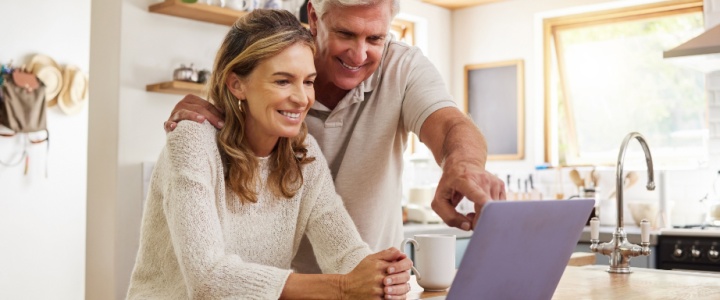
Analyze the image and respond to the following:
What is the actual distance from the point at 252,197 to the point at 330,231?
22 centimetres

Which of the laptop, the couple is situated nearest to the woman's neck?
the couple

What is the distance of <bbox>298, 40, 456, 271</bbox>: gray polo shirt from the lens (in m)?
2.10

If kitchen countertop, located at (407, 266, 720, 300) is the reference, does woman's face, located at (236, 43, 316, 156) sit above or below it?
above

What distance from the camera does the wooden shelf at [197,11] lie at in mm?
3842

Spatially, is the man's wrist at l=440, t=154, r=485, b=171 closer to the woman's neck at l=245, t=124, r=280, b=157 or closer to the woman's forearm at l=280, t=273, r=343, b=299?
the woman's forearm at l=280, t=273, r=343, b=299

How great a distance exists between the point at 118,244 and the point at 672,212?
11.4 ft

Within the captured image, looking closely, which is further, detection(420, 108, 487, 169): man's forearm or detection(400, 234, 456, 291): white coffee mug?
detection(400, 234, 456, 291): white coffee mug

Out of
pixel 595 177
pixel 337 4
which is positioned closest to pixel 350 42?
pixel 337 4

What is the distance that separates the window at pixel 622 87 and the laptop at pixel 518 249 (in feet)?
13.6

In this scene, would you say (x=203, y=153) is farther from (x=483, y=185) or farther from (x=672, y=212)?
(x=672, y=212)

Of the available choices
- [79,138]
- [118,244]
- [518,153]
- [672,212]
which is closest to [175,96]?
[118,244]

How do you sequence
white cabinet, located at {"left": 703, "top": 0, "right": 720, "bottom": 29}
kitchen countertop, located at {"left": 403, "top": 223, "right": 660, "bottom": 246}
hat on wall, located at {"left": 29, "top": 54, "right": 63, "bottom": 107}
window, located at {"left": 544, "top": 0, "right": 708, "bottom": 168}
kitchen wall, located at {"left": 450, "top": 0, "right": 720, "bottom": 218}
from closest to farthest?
1. kitchen countertop, located at {"left": 403, "top": 223, "right": 660, "bottom": 246}
2. white cabinet, located at {"left": 703, "top": 0, "right": 720, "bottom": 29}
3. hat on wall, located at {"left": 29, "top": 54, "right": 63, "bottom": 107}
4. window, located at {"left": 544, "top": 0, "right": 708, "bottom": 168}
5. kitchen wall, located at {"left": 450, "top": 0, "right": 720, "bottom": 218}

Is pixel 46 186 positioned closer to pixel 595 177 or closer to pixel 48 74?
pixel 48 74

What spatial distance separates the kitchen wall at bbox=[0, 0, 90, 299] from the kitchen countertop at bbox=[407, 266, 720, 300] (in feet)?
12.5
